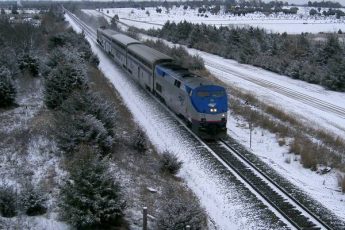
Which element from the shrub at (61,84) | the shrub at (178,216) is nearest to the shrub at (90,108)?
the shrub at (61,84)

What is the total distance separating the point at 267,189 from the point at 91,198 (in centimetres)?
785

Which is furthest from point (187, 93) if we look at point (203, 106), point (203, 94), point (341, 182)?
point (341, 182)

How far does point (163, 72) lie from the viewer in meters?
28.7

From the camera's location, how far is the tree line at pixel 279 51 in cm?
4266

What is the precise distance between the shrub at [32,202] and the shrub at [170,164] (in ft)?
22.2

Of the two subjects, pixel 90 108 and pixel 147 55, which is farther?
pixel 147 55

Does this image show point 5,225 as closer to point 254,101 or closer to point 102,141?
point 102,141

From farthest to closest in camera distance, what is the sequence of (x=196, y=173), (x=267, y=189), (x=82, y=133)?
(x=196, y=173), (x=82, y=133), (x=267, y=189)

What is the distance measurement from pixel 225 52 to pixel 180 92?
3980cm

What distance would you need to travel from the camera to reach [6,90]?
25.2m

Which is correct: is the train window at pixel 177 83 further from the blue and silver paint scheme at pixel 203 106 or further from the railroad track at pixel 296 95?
→ the railroad track at pixel 296 95

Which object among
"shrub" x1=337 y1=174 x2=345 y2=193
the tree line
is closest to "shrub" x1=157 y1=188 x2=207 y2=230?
"shrub" x1=337 y1=174 x2=345 y2=193

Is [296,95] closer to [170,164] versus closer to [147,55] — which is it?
[147,55]

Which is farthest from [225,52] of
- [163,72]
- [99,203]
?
[99,203]
